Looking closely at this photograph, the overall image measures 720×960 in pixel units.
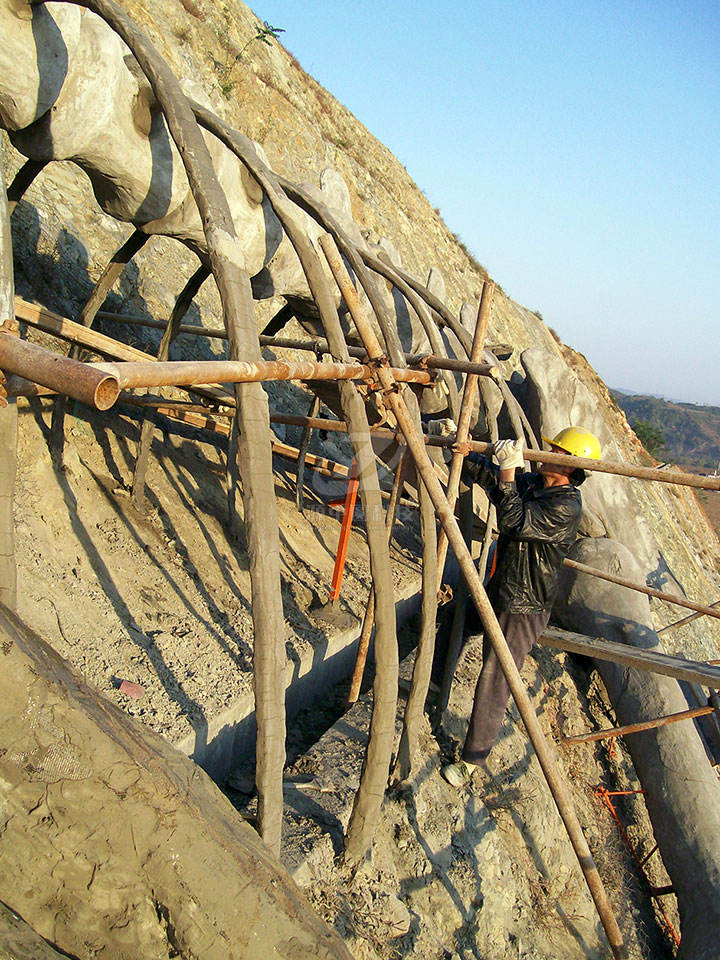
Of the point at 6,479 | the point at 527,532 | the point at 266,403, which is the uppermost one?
the point at 266,403

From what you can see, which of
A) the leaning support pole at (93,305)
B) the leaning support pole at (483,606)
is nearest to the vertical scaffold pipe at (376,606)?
the leaning support pole at (483,606)

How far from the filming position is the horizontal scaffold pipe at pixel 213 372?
6.19 feet

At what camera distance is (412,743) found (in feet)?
13.5

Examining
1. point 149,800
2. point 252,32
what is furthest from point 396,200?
point 149,800

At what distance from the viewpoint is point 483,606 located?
11.1 feet

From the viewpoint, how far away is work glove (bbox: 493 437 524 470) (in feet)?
13.4

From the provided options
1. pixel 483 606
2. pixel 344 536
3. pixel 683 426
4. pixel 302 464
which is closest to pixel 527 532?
pixel 483 606

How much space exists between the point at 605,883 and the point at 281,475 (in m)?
5.40

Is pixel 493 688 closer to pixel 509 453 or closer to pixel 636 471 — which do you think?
pixel 509 453

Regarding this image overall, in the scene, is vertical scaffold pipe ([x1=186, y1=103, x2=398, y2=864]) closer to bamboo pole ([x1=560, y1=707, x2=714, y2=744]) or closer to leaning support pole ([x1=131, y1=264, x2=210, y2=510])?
leaning support pole ([x1=131, y1=264, x2=210, y2=510])

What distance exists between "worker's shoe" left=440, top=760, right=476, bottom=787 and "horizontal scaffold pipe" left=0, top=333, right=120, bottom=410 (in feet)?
12.3

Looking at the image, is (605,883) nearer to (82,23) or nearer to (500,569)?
(500,569)

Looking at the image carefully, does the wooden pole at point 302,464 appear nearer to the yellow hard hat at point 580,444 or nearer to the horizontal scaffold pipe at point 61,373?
the yellow hard hat at point 580,444

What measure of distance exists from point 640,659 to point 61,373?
15.4 ft
